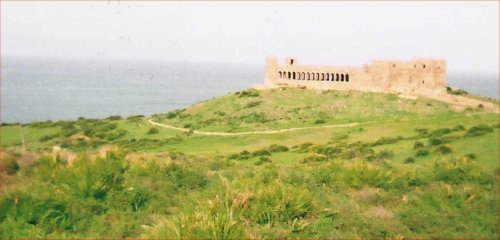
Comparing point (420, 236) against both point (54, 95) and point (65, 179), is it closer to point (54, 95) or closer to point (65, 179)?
point (65, 179)

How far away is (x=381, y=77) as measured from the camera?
191ft

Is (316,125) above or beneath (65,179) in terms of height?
beneath

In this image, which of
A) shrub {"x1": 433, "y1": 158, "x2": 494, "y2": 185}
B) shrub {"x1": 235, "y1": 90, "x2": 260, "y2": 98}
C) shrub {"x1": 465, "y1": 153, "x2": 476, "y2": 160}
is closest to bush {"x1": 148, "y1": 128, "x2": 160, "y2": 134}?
shrub {"x1": 235, "y1": 90, "x2": 260, "y2": 98}

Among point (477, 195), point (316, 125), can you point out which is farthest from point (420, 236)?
point (316, 125)

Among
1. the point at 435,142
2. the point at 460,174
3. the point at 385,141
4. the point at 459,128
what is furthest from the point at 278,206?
the point at 459,128

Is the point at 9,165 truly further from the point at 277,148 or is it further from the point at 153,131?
the point at 153,131

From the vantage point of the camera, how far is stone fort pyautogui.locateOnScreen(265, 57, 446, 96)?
185 ft

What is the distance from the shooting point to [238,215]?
1105 cm

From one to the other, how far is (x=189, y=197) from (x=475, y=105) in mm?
43211

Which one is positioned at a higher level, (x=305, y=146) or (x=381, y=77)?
(x=381, y=77)

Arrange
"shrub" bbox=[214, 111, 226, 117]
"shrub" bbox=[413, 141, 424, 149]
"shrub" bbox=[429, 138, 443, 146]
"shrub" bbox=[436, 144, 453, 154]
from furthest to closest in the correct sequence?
"shrub" bbox=[214, 111, 226, 117]
"shrub" bbox=[429, 138, 443, 146]
"shrub" bbox=[413, 141, 424, 149]
"shrub" bbox=[436, 144, 453, 154]

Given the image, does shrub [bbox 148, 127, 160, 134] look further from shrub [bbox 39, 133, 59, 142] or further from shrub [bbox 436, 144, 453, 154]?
shrub [bbox 436, 144, 453, 154]

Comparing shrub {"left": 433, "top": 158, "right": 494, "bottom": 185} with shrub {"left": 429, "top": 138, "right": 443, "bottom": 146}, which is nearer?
shrub {"left": 433, "top": 158, "right": 494, "bottom": 185}

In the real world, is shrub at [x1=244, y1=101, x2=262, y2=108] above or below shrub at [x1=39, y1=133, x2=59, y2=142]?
above
